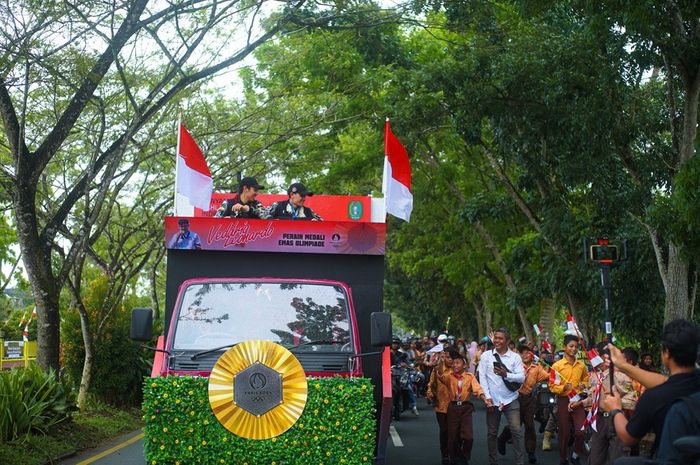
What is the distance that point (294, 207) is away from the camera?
11867mm

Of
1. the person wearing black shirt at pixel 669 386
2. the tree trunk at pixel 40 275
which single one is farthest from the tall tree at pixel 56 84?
the person wearing black shirt at pixel 669 386

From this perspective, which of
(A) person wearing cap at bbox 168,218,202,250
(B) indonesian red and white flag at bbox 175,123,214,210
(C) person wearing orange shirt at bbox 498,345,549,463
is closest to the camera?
(A) person wearing cap at bbox 168,218,202,250

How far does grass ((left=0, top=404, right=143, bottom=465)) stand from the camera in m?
12.7

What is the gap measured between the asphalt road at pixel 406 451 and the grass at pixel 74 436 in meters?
0.23

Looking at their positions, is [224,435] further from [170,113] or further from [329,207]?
[170,113]

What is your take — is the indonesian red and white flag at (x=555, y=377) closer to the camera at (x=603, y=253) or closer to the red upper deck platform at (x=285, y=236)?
the camera at (x=603, y=253)

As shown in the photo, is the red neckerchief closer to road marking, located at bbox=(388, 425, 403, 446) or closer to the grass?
road marking, located at bbox=(388, 425, 403, 446)

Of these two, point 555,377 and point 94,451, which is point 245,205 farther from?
point 555,377

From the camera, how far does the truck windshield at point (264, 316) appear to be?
9.22m

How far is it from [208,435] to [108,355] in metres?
13.4

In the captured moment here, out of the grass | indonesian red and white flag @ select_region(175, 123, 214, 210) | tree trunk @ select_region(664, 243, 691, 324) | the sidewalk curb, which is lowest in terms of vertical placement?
the sidewalk curb

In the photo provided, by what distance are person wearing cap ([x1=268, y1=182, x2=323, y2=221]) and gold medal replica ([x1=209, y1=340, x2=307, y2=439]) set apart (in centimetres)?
374

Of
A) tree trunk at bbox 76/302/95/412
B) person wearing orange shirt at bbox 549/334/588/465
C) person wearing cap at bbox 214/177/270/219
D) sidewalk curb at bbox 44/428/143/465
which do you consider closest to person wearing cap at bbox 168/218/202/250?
person wearing cap at bbox 214/177/270/219

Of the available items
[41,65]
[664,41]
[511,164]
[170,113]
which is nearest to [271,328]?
[41,65]
